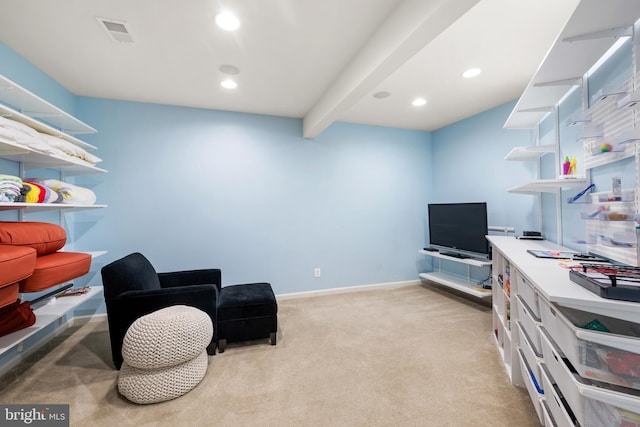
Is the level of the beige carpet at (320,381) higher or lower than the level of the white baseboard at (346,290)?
lower

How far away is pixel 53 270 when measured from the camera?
1.72 m

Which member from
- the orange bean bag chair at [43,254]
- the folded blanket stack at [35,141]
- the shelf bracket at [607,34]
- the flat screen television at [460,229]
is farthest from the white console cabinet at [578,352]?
the folded blanket stack at [35,141]

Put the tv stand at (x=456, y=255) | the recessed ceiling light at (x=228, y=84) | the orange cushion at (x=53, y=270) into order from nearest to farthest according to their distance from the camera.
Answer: the orange cushion at (x=53, y=270) → the recessed ceiling light at (x=228, y=84) → the tv stand at (x=456, y=255)

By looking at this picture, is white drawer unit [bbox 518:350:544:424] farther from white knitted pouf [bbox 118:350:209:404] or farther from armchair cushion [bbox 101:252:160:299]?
armchair cushion [bbox 101:252:160:299]

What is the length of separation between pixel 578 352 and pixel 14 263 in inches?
98.9

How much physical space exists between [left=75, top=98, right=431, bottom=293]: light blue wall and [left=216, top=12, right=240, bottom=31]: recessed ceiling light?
1.67 m

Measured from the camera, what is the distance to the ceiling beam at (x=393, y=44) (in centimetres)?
142

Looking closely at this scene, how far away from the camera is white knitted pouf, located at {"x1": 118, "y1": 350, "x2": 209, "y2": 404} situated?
68.0 inches

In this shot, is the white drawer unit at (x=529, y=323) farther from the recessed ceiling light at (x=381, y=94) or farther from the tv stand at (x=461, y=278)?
the recessed ceiling light at (x=381, y=94)

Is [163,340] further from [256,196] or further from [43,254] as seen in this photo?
[256,196]

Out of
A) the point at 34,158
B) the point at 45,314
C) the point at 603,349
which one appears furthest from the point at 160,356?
the point at 603,349

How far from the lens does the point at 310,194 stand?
3.85m

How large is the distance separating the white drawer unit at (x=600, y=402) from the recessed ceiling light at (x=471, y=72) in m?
2.41

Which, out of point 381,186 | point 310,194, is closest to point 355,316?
point 310,194
